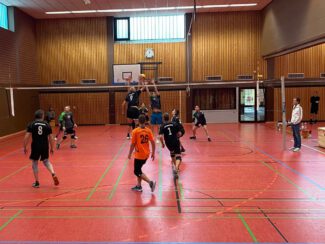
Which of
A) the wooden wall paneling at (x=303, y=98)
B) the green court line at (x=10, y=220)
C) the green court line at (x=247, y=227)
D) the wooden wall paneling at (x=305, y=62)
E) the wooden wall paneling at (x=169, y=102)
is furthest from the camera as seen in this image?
the wooden wall paneling at (x=169, y=102)

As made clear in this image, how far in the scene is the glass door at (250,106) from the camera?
90.0 ft

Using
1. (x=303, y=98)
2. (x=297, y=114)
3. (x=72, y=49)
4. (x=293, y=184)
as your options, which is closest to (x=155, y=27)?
(x=72, y=49)

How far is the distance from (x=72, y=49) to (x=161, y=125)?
19604 mm

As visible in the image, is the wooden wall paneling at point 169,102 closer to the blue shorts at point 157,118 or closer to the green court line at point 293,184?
the blue shorts at point 157,118

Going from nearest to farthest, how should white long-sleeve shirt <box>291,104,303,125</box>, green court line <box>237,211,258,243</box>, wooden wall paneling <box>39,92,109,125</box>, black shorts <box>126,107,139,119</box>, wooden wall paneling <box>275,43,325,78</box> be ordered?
green court line <box>237,211,258,243</box> → white long-sleeve shirt <box>291,104,303,125</box> → black shorts <box>126,107,139,119</box> → wooden wall paneling <box>275,43,325,78</box> → wooden wall paneling <box>39,92,109,125</box>

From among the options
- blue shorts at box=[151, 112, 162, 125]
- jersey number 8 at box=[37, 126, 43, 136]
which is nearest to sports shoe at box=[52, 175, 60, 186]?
jersey number 8 at box=[37, 126, 43, 136]

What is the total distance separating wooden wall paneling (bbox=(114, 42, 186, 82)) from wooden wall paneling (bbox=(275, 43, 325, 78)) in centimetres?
770

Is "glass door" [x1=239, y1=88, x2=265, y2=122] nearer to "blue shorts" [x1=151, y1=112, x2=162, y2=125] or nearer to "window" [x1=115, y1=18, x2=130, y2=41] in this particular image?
"window" [x1=115, y1=18, x2=130, y2=41]

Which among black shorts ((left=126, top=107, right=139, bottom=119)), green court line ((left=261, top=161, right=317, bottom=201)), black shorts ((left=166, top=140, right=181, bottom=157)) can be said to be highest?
black shorts ((left=126, top=107, right=139, bottom=119))

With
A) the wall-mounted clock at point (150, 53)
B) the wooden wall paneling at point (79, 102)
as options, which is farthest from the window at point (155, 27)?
the wooden wall paneling at point (79, 102)

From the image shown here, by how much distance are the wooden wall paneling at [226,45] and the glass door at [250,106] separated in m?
1.54

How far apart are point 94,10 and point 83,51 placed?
375 centimetres

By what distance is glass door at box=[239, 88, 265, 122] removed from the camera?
27.4m

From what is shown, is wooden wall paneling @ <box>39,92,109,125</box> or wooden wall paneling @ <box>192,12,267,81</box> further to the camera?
wooden wall paneling @ <box>39,92,109,125</box>
